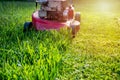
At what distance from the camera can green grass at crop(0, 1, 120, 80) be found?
167 inches

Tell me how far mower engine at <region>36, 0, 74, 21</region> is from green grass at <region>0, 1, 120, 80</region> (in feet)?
2.38

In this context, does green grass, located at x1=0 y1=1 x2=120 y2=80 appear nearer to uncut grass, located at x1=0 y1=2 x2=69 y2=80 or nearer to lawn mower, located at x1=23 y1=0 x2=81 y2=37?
uncut grass, located at x1=0 y1=2 x2=69 y2=80

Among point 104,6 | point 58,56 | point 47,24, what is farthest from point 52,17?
point 104,6

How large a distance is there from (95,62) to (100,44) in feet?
5.06

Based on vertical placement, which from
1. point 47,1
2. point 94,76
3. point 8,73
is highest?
point 47,1

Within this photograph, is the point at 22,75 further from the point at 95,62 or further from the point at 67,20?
the point at 67,20

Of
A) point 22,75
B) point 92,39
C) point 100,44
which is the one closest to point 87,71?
point 22,75

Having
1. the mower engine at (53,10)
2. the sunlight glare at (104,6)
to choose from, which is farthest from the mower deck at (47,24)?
the sunlight glare at (104,6)

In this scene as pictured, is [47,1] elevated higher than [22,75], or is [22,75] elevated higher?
[47,1]

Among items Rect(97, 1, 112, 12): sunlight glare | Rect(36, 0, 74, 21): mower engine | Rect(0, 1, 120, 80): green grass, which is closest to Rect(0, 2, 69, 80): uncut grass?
Rect(0, 1, 120, 80): green grass

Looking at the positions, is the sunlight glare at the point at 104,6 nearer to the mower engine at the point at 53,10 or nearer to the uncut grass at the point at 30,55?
the mower engine at the point at 53,10

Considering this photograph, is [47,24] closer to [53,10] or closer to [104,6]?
[53,10]

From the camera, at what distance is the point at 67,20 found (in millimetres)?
7598

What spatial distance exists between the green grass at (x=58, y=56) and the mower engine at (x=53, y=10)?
2.38 feet
